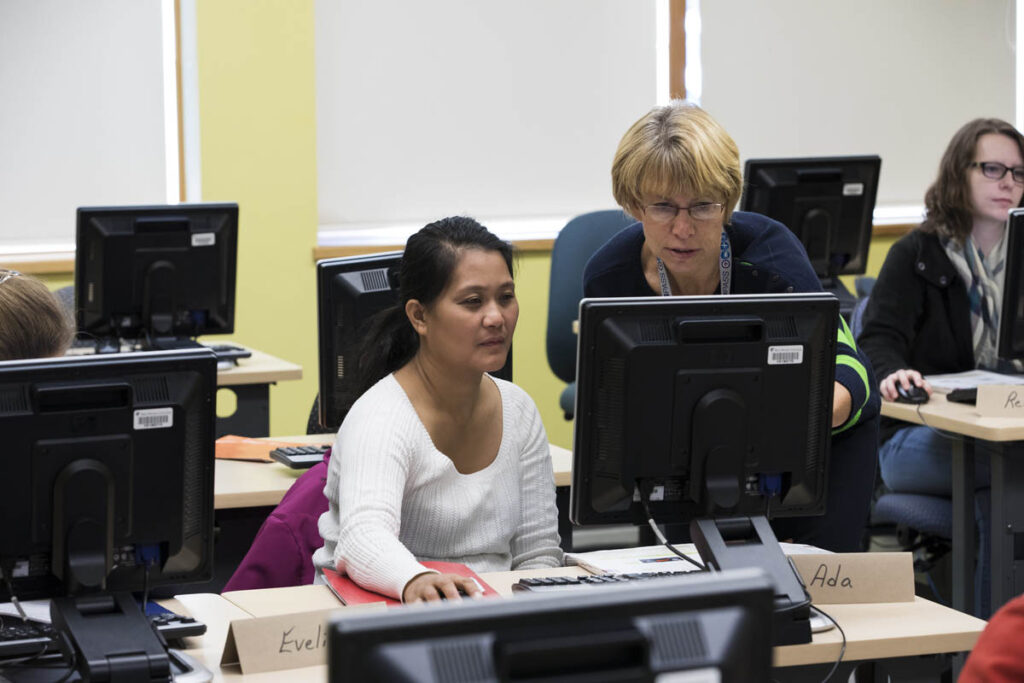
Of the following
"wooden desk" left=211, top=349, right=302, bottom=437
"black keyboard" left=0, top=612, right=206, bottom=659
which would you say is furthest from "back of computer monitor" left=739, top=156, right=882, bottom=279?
"black keyboard" left=0, top=612, right=206, bottom=659

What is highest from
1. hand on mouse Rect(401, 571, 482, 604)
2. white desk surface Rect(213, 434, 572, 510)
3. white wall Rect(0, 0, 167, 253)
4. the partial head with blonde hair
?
white wall Rect(0, 0, 167, 253)

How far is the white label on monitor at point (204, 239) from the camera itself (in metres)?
3.72

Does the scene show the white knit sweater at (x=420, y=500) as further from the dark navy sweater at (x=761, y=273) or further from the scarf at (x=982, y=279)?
the scarf at (x=982, y=279)

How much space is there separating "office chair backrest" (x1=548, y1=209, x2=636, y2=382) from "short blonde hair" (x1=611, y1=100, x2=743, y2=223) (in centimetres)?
220

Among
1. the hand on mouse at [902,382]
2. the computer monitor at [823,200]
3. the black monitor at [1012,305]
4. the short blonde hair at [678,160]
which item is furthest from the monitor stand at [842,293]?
the short blonde hair at [678,160]

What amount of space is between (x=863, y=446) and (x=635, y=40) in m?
3.64

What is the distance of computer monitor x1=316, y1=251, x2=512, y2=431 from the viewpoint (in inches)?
108

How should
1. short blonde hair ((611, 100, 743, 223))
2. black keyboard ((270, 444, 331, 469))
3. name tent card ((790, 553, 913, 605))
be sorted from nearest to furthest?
1. name tent card ((790, 553, 913, 605))
2. short blonde hair ((611, 100, 743, 223))
3. black keyboard ((270, 444, 331, 469))

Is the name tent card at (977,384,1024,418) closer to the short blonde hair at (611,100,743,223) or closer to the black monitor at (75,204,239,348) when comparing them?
the short blonde hair at (611,100,743,223)

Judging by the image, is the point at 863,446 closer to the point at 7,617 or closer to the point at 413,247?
the point at 413,247

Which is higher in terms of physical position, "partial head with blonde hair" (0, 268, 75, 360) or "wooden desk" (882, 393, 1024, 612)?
"partial head with blonde hair" (0, 268, 75, 360)

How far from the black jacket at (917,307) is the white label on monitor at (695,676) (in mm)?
2629

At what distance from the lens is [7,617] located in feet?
6.03

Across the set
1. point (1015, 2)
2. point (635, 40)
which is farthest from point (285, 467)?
point (1015, 2)
